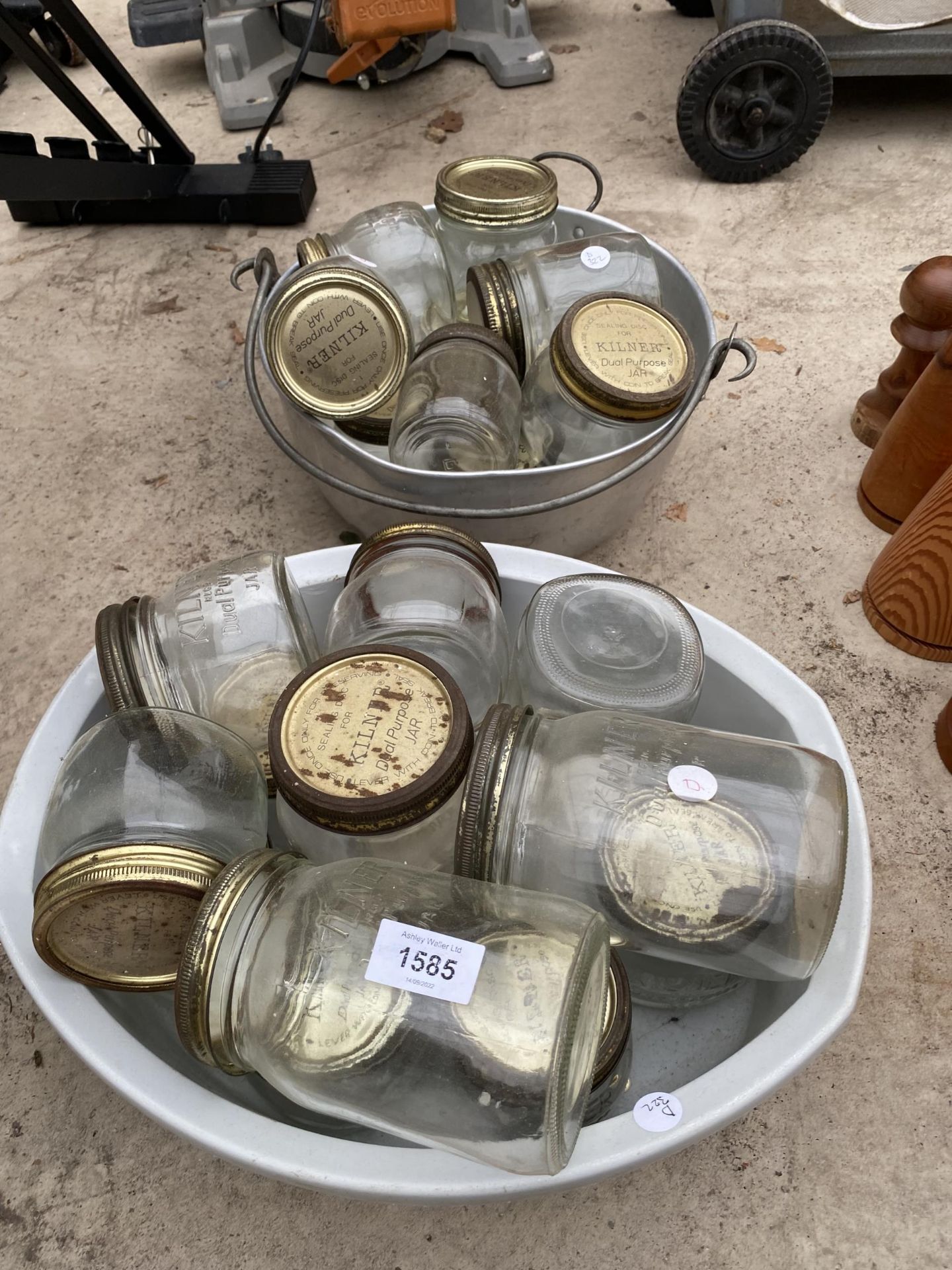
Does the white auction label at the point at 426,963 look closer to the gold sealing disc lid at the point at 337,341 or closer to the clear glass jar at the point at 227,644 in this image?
the clear glass jar at the point at 227,644

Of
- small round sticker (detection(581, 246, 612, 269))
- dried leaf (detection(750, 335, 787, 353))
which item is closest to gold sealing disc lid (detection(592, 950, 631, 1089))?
small round sticker (detection(581, 246, 612, 269))

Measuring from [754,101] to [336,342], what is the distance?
136cm

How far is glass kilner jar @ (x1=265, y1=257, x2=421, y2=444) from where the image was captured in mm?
1136

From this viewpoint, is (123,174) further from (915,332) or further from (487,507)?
(915,332)

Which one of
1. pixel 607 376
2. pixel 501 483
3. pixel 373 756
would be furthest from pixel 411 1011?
pixel 607 376

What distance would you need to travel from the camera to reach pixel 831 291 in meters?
1.88

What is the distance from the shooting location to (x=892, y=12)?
1883 mm

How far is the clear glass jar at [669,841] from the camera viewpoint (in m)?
0.69

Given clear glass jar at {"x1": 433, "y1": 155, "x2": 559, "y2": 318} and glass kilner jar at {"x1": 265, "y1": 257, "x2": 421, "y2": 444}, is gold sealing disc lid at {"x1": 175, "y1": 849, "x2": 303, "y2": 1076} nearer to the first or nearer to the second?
glass kilner jar at {"x1": 265, "y1": 257, "x2": 421, "y2": 444}

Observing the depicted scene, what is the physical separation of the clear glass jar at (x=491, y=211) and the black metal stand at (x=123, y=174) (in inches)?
Answer: 29.9

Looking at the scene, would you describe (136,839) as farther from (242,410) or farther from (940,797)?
(242,410)

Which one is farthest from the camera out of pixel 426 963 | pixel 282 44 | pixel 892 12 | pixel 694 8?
pixel 694 8

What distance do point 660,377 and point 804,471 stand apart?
60cm

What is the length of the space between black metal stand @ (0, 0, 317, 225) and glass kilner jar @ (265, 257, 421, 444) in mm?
735
